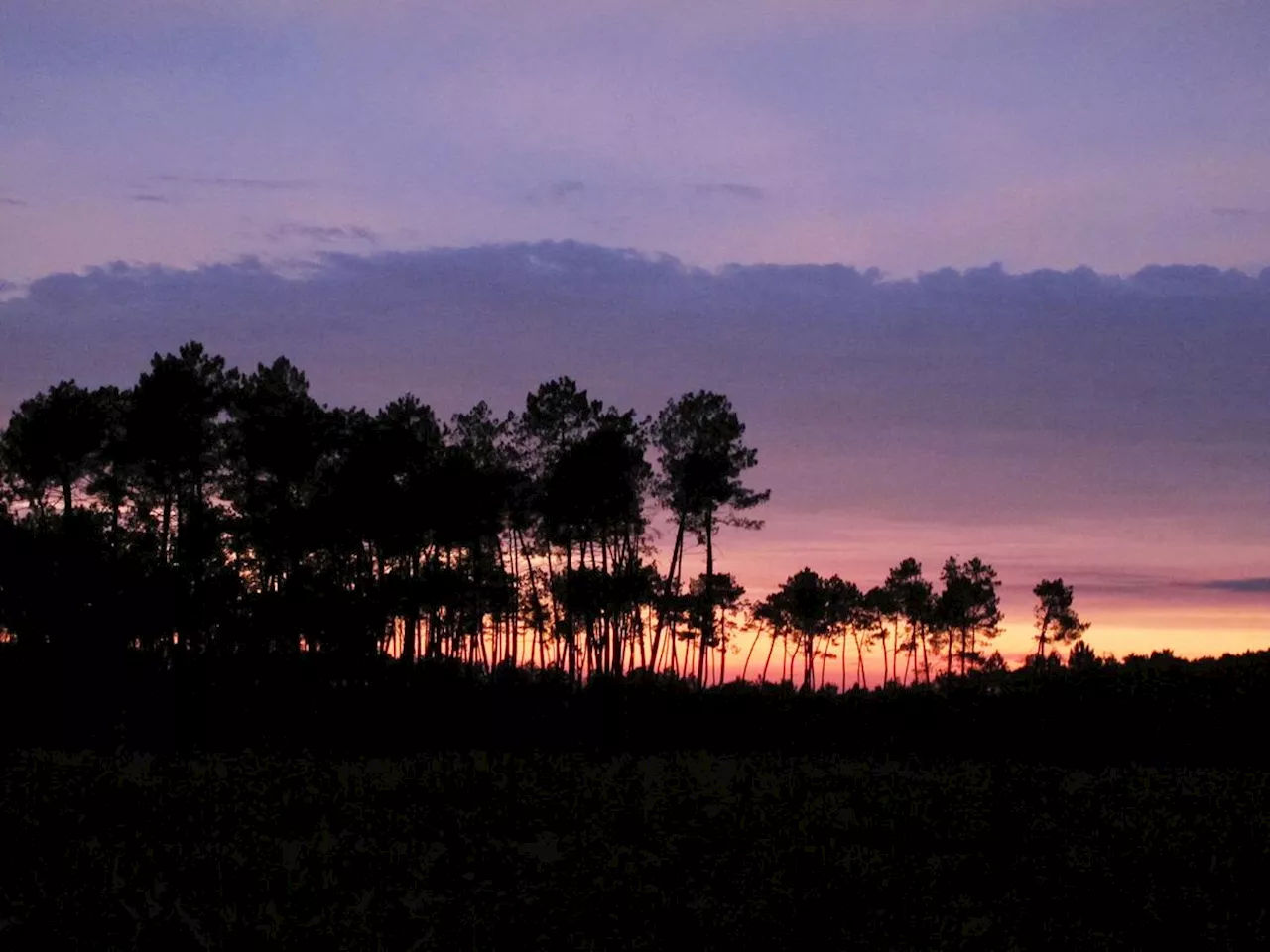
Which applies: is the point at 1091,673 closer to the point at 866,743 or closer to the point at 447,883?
the point at 866,743

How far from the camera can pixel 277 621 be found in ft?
123

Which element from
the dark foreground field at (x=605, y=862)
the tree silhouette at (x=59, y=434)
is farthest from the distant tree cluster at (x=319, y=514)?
the dark foreground field at (x=605, y=862)

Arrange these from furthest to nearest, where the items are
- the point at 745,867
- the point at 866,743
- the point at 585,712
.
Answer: the point at 585,712 < the point at 866,743 < the point at 745,867

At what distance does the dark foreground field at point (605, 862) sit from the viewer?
7922 mm

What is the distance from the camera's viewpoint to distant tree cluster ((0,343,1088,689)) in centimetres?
3638

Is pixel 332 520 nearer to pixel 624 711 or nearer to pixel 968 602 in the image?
pixel 624 711

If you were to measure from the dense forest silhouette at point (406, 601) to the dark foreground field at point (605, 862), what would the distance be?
10060 mm

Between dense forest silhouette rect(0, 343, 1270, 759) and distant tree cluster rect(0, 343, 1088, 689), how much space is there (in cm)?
11

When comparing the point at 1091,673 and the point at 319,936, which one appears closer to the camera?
the point at 319,936

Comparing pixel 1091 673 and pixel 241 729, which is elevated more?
pixel 1091 673

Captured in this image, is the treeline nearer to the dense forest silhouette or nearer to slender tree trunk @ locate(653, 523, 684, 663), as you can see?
the dense forest silhouette

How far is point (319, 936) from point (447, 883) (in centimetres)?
159

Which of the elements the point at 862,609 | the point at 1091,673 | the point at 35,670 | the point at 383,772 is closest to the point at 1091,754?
the point at 1091,673

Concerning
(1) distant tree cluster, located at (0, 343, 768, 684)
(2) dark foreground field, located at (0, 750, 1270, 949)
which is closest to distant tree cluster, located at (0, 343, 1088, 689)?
(1) distant tree cluster, located at (0, 343, 768, 684)
